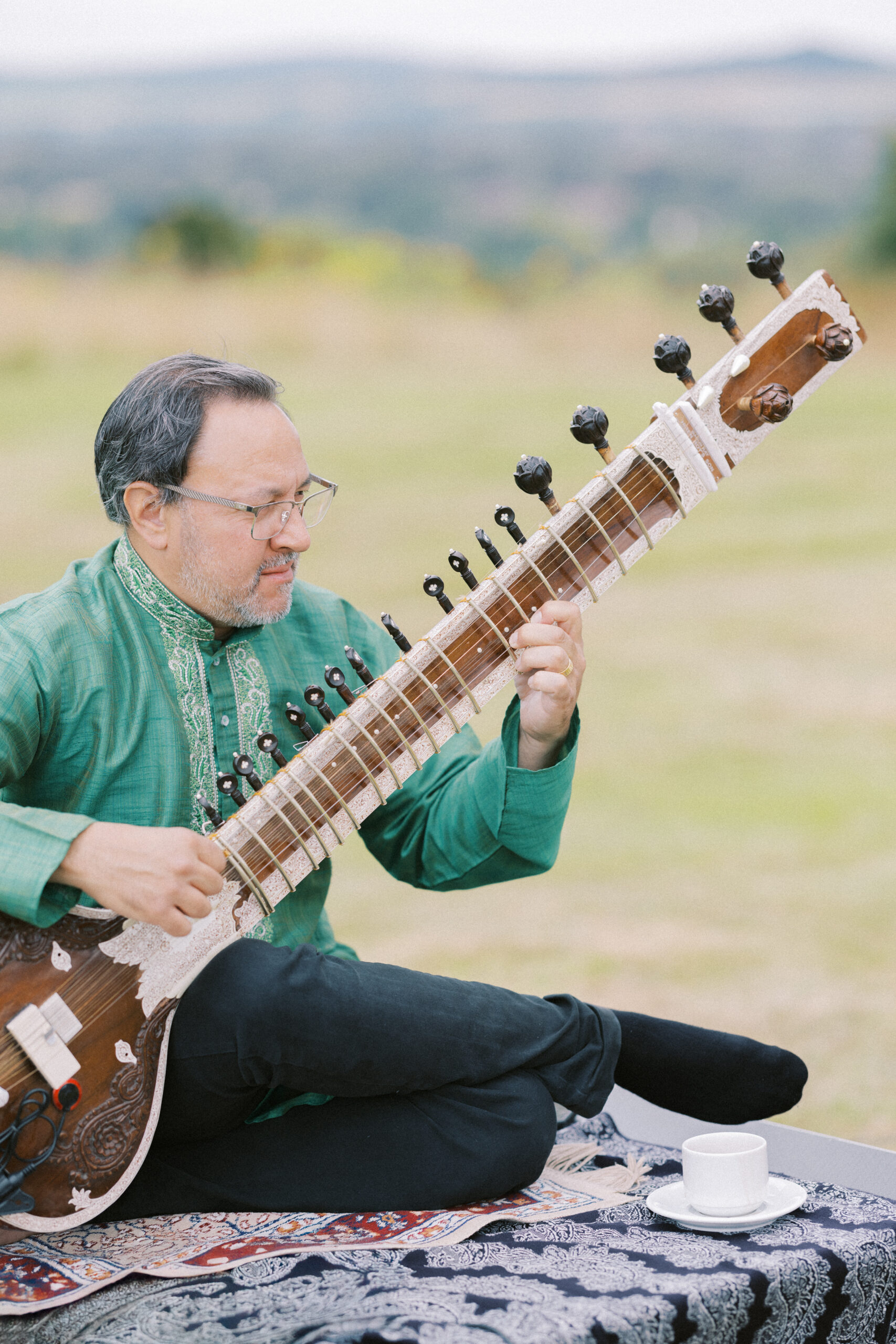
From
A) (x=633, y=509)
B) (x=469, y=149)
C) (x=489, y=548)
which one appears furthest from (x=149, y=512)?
(x=469, y=149)

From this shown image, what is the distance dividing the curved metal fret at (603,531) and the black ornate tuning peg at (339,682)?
0.47m

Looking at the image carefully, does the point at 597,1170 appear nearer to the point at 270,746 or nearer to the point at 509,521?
the point at 270,746

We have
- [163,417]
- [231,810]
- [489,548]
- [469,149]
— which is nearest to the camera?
[489,548]

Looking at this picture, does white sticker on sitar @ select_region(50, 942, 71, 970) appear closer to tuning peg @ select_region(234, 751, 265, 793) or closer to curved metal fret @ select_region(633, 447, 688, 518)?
tuning peg @ select_region(234, 751, 265, 793)

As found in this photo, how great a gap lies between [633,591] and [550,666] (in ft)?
35.0

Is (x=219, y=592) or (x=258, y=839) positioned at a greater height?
(x=219, y=592)

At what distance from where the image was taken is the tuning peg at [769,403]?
91.1 inches

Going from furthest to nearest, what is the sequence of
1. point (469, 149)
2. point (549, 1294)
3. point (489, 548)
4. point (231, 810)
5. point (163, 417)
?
point (469, 149) < point (231, 810) < point (163, 417) < point (489, 548) < point (549, 1294)

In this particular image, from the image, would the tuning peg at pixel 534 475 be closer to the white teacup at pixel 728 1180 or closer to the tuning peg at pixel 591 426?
the tuning peg at pixel 591 426

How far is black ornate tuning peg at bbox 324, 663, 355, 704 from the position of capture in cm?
230

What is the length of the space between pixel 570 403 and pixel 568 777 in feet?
45.3

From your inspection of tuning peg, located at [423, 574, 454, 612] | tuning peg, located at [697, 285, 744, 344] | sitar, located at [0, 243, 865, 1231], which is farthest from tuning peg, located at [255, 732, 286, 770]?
tuning peg, located at [697, 285, 744, 344]

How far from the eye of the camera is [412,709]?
2344mm

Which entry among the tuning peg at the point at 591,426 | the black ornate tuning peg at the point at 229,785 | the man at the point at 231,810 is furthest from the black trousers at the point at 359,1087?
the tuning peg at the point at 591,426
